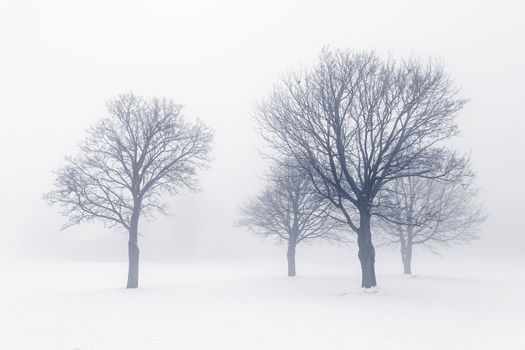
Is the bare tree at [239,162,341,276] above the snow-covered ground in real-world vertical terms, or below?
above

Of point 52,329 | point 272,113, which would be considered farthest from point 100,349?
point 272,113

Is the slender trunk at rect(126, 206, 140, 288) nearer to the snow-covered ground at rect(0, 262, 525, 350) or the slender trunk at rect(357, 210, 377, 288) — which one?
the snow-covered ground at rect(0, 262, 525, 350)

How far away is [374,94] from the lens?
22172 millimetres

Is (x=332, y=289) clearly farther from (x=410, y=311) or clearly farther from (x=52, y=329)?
(x=52, y=329)

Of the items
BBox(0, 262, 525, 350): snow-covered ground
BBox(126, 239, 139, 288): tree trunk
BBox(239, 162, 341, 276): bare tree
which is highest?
BBox(239, 162, 341, 276): bare tree

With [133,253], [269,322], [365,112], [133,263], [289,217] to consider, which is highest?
[365,112]

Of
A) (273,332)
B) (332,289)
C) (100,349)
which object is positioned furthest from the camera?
(332,289)

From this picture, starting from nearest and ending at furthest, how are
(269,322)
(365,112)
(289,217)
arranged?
1. (269,322)
2. (365,112)
3. (289,217)

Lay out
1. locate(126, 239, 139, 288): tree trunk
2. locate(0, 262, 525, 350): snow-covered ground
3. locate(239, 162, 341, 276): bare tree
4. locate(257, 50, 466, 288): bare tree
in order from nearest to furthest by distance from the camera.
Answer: locate(0, 262, 525, 350): snow-covered ground, locate(257, 50, 466, 288): bare tree, locate(126, 239, 139, 288): tree trunk, locate(239, 162, 341, 276): bare tree

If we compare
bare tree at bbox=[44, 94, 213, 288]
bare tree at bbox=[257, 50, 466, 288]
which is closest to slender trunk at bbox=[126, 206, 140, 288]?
bare tree at bbox=[44, 94, 213, 288]

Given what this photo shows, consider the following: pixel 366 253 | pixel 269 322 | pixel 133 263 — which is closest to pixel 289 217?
pixel 366 253

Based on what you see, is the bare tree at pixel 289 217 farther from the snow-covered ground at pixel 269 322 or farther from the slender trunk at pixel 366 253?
the snow-covered ground at pixel 269 322

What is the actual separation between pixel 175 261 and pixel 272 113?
203 feet

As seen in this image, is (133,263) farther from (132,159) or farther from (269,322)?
(269,322)
